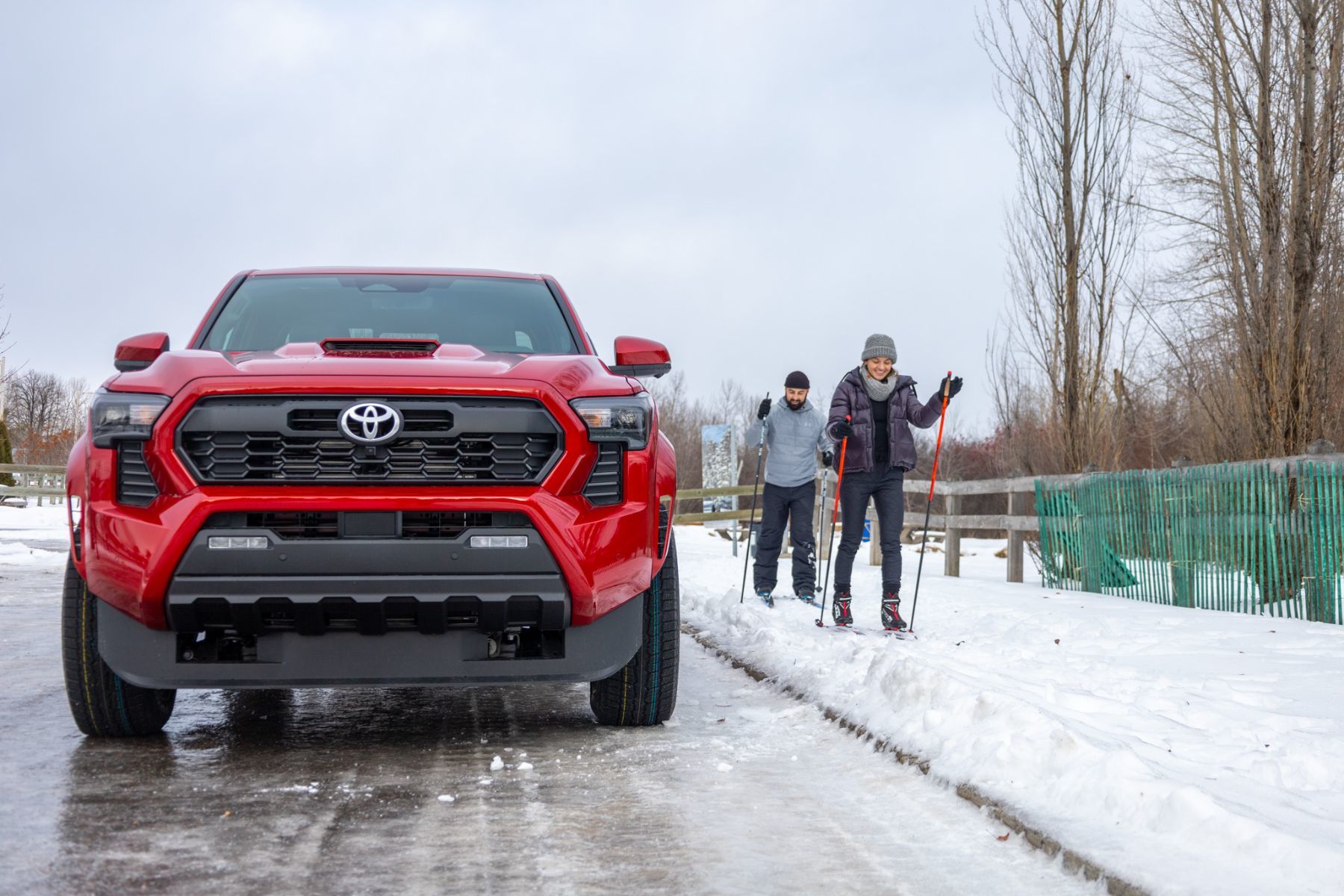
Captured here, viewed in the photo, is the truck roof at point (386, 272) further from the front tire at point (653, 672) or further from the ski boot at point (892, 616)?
the ski boot at point (892, 616)

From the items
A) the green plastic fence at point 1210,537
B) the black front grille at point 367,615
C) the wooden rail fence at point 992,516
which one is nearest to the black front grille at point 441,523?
the black front grille at point 367,615

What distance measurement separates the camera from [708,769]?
4.48 m

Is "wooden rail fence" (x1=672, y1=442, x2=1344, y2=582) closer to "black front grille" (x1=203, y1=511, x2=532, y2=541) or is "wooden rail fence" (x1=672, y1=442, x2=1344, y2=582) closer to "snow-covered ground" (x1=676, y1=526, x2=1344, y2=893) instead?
"snow-covered ground" (x1=676, y1=526, x2=1344, y2=893)

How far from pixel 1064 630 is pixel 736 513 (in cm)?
1183

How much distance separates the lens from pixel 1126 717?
201 inches

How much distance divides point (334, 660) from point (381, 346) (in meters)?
1.24

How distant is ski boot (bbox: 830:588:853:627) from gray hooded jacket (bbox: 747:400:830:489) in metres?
2.44

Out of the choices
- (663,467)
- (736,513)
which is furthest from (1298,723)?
(736,513)

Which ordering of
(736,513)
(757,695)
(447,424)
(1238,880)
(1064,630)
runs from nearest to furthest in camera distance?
1. (1238,880)
2. (447,424)
3. (757,695)
4. (1064,630)
5. (736,513)

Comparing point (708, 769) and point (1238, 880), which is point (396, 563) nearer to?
point (708, 769)

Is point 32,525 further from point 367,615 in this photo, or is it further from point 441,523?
point 441,523

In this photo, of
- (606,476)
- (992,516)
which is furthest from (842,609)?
(992,516)

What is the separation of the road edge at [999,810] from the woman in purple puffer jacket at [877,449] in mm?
2342

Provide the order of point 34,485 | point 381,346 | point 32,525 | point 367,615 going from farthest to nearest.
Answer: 1. point 34,485
2. point 32,525
3. point 381,346
4. point 367,615
